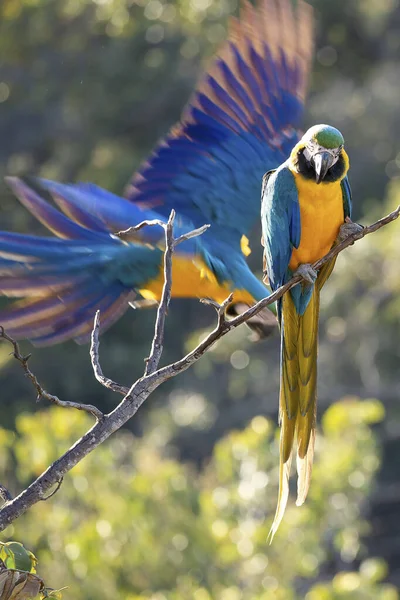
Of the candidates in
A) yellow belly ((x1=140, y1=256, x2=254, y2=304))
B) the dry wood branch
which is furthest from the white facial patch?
the dry wood branch

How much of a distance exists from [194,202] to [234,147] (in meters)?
0.24

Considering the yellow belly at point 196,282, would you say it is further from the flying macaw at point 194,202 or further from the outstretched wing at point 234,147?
the outstretched wing at point 234,147

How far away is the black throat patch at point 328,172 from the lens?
2656 mm

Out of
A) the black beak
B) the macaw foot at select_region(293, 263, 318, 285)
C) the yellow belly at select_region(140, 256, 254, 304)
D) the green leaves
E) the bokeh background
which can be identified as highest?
the green leaves

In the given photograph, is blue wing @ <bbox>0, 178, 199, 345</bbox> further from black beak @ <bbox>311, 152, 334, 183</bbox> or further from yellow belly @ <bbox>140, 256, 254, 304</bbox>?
black beak @ <bbox>311, 152, 334, 183</bbox>

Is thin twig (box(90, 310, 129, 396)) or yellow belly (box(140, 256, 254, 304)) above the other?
thin twig (box(90, 310, 129, 396))

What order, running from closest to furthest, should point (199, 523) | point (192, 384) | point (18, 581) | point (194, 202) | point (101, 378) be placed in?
1. point (18, 581)
2. point (101, 378)
3. point (194, 202)
4. point (199, 523)
5. point (192, 384)

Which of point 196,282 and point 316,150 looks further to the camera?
point 196,282

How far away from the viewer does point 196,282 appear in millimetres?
3432

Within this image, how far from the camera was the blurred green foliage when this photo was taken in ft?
13.6

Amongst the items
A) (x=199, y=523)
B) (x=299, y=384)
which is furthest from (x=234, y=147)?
(x=199, y=523)

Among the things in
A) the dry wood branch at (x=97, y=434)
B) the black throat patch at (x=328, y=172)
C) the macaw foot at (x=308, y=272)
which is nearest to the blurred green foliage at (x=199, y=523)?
the macaw foot at (x=308, y=272)

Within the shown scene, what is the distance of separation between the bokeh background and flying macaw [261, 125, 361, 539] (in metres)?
0.97

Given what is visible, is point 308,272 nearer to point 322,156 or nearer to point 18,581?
point 322,156
